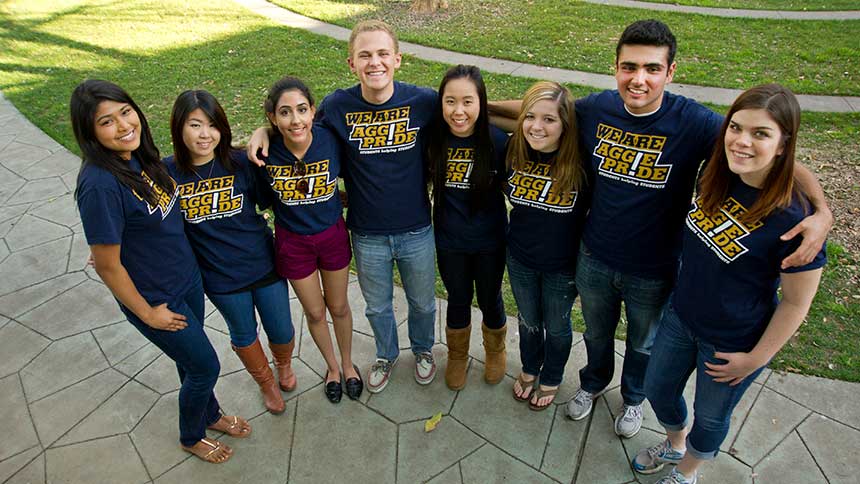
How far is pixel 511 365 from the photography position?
3.72m

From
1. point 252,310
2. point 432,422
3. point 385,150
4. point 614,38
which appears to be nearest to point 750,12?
point 614,38

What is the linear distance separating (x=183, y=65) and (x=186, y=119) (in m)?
7.24

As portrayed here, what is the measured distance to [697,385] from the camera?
2492 mm

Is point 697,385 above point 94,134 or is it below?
below

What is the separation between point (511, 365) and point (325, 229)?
1.58 meters

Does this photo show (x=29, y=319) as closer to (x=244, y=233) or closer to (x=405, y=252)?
(x=244, y=233)

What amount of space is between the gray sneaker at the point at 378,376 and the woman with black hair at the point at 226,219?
0.67 m

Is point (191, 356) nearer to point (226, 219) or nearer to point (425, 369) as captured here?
point (226, 219)

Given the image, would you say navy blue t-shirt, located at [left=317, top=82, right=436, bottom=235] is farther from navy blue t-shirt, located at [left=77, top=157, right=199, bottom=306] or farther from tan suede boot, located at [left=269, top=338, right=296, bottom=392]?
tan suede boot, located at [left=269, top=338, right=296, bottom=392]

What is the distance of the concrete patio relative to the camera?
3.08 m

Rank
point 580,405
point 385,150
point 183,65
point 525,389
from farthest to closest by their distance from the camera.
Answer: point 183,65, point 525,389, point 580,405, point 385,150

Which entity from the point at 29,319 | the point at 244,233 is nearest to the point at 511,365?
the point at 244,233

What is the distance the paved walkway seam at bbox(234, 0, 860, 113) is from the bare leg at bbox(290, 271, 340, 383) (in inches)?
211

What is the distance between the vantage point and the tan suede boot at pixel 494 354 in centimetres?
336
